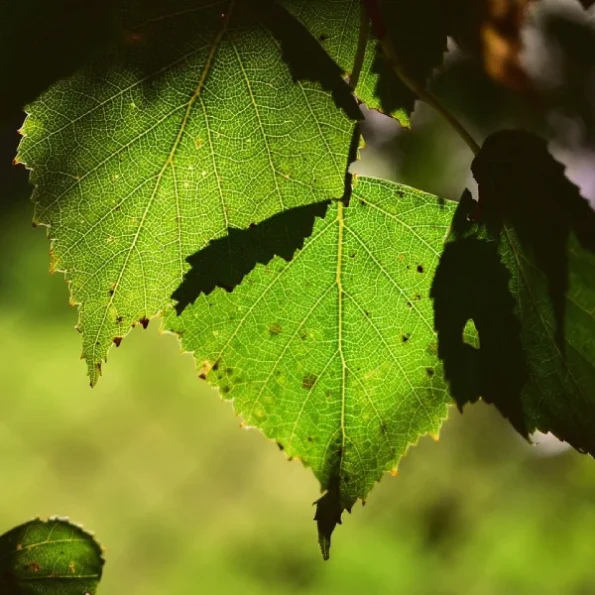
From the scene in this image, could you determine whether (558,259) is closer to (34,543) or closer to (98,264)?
(98,264)

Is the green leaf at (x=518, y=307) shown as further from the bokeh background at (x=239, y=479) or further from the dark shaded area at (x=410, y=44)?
the bokeh background at (x=239, y=479)

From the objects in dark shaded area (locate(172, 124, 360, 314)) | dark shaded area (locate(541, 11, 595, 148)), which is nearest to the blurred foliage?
dark shaded area (locate(541, 11, 595, 148))

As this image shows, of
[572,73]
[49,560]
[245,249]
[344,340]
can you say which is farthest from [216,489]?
[245,249]

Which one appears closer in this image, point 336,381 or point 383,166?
point 336,381

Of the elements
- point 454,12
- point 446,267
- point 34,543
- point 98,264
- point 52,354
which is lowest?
point 52,354

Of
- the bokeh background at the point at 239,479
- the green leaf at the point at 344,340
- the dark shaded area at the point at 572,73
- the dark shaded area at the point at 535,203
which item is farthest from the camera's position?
the bokeh background at the point at 239,479

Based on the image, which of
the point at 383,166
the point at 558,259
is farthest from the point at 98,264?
the point at 383,166

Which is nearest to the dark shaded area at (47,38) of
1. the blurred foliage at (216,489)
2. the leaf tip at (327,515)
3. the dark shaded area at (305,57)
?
the dark shaded area at (305,57)
